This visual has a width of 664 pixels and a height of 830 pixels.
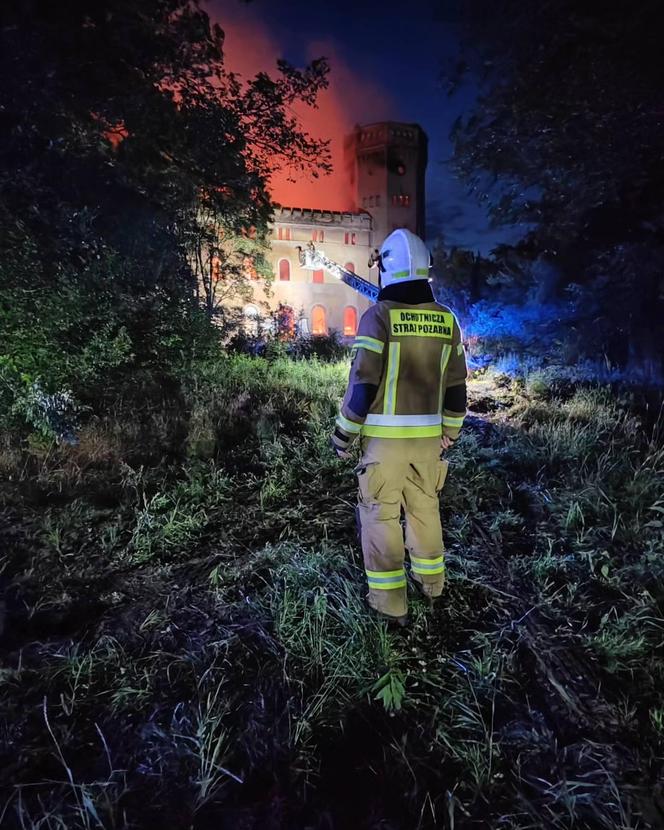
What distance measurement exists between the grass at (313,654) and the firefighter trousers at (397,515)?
17cm

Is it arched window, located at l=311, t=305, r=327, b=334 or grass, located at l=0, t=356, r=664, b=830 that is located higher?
arched window, located at l=311, t=305, r=327, b=334

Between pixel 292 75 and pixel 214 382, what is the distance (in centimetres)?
486

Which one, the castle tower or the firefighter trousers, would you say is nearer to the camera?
the firefighter trousers

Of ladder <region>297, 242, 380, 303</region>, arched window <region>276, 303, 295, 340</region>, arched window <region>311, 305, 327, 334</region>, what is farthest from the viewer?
arched window <region>311, 305, 327, 334</region>

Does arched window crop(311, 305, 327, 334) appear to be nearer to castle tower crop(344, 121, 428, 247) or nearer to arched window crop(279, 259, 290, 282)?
arched window crop(279, 259, 290, 282)

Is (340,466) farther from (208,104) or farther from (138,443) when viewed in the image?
(208,104)

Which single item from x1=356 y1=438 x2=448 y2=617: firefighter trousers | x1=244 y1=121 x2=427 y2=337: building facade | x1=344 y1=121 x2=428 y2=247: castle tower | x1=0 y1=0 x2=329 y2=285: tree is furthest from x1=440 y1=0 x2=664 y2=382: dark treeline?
x1=344 y1=121 x2=428 y2=247: castle tower

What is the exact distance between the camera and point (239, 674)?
2033mm

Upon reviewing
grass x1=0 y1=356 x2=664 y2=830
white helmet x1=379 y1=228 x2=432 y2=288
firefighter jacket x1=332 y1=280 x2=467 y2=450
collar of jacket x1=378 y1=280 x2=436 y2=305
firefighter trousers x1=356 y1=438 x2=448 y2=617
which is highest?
white helmet x1=379 y1=228 x2=432 y2=288

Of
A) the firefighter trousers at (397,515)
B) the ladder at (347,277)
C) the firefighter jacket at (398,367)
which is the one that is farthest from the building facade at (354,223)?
the firefighter trousers at (397,515)

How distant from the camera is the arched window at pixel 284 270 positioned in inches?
1219

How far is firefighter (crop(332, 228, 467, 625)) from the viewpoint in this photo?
2309 mm

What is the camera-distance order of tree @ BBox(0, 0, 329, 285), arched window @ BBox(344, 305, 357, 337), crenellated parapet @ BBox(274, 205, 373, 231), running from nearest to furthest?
tree @ BBox(0, 0, 329, 285), crenellated parapet @ BBox(274, 205, 373, 231), arched window @ BBox(344, 305, 357, 337)

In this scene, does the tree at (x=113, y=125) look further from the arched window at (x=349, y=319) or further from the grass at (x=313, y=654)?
the arched window at (x=349, y=319)
